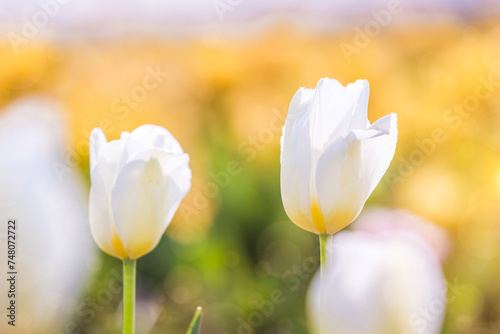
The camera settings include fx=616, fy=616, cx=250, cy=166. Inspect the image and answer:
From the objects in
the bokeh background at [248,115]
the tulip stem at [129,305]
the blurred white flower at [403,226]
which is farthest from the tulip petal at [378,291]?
the bokeh background at [248,115]

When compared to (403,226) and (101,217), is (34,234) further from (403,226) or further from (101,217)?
(403,226)

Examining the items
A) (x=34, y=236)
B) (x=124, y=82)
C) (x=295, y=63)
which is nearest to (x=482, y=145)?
(x=295, y=63)

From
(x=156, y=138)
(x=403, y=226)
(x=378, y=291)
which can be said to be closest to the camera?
(x=378, y=291)

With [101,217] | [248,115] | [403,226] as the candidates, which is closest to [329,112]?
[101,217]

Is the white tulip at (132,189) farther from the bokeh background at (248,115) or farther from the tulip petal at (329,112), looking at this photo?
the bokeh background at (248,115)

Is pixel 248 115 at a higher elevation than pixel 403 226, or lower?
higher

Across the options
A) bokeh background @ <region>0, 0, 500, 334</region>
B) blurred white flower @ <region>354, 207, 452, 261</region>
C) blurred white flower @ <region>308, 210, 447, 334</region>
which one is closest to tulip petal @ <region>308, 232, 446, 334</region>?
blurred white flower @ <region>308, 210, 447, 334</region>
